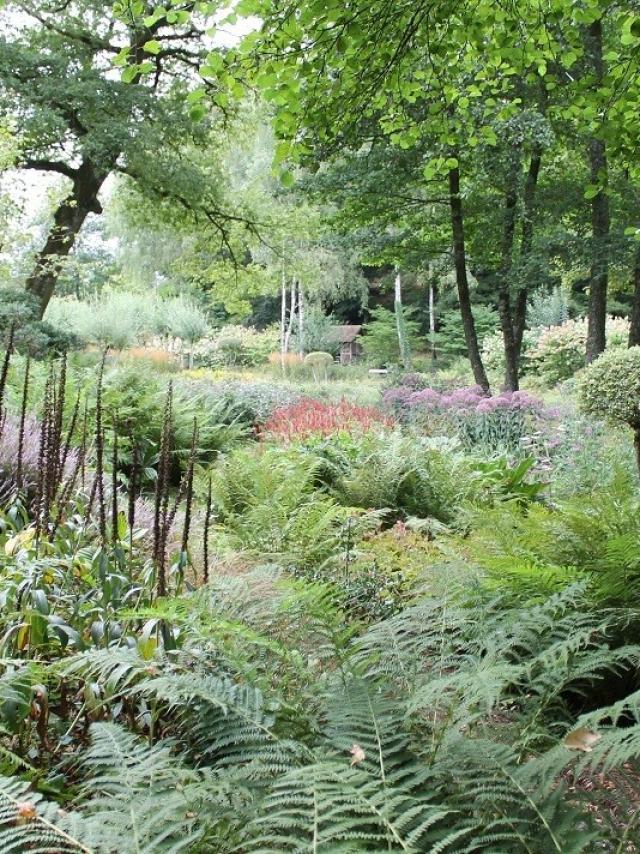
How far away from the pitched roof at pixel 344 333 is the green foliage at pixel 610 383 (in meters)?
20.3

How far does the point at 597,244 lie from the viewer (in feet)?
36.4

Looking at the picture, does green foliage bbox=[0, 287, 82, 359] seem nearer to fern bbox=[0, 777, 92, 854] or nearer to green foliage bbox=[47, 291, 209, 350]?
green foliage bbox=[47, 291, 209, 350]

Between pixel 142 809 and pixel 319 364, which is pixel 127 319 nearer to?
pixel 319 364

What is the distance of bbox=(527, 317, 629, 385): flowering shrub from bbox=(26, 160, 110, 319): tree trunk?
12.1 m

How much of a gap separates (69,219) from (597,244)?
34.9 ft

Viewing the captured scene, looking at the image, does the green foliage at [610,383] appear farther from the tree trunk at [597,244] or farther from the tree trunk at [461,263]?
the tree trunk at [461,263]

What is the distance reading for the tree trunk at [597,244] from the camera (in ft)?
35.7

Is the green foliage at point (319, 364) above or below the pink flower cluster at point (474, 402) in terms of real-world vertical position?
above

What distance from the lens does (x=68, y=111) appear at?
40.8 feet

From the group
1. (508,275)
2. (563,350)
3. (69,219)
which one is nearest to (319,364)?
(563,350)

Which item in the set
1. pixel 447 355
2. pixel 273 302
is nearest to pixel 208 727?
pixel 447 355

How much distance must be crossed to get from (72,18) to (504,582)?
48.3ft

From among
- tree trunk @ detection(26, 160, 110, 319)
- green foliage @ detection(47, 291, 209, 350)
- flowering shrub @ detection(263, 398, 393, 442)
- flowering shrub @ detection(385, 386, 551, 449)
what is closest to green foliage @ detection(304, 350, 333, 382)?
green foliage @ detection(47, 291, 209, 350)

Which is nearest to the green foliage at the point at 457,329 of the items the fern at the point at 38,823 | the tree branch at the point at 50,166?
the tree branch at the point at 50,166
